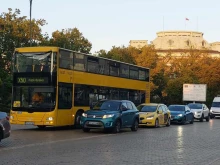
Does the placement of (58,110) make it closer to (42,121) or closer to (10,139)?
(42,121)

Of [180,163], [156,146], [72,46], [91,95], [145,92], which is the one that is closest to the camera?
[180,163]

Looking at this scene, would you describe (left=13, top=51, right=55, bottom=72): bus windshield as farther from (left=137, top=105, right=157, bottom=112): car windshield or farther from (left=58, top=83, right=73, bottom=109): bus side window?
(left=137, top=105, right=157, bottom=112): car windshield

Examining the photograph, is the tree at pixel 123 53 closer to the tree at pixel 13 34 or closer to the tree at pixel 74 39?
the tree at pixel 74 39

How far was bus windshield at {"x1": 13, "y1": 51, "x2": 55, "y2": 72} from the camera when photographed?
2248 centimetres

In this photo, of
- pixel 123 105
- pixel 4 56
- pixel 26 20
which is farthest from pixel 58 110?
pixel 26 20

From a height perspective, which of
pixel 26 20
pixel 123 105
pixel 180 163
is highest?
pixel 26 20

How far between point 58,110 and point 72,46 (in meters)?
34.7

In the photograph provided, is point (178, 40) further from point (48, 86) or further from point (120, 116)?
point (48, 86)

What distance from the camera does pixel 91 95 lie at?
25797 mm

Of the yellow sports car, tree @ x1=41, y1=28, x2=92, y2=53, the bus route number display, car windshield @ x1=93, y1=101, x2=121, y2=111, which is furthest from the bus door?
tree @ x1=41, y1=28, x2=92, y2=53

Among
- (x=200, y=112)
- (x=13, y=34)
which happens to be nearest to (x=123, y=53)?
(x=13, y=34)

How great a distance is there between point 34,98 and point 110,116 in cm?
398

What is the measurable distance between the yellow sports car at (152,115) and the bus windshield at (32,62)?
8149 millimetres

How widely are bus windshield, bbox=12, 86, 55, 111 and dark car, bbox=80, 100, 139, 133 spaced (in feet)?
6.18
